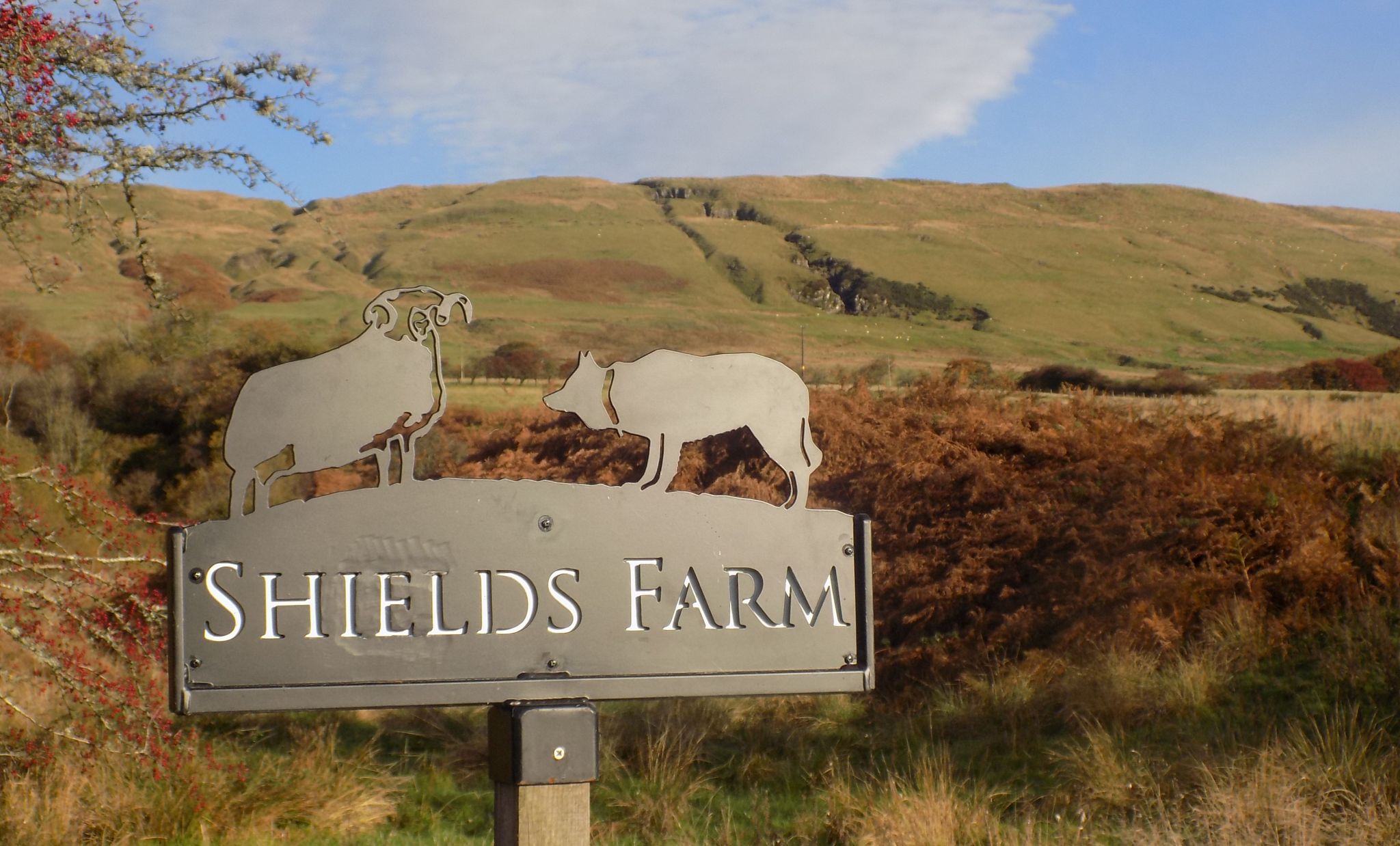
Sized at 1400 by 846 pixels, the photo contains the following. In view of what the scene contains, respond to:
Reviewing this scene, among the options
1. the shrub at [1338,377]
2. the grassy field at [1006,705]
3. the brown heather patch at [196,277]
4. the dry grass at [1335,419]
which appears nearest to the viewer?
the grassy field at [1006,705]

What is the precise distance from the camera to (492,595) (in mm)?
2512

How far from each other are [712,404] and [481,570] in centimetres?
69

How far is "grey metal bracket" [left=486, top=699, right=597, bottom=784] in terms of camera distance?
8.09 feet

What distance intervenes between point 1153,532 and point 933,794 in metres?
3.54

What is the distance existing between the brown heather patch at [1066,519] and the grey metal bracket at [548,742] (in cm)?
523

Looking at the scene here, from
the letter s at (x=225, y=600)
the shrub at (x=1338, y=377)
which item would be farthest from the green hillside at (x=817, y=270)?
the letter s at (x=225, y=600)

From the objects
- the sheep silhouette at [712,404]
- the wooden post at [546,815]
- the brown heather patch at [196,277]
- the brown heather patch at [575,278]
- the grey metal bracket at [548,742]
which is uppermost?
the brown heather patch at [575,278]

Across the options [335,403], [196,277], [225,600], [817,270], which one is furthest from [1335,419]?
[817,270]

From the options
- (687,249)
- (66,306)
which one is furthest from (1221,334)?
(66,306)

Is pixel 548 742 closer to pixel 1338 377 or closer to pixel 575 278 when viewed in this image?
pixel 1338 377

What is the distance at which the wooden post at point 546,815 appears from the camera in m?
2.52

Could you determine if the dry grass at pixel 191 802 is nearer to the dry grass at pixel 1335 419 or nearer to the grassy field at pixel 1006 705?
the grassy field at pixel 1006 705

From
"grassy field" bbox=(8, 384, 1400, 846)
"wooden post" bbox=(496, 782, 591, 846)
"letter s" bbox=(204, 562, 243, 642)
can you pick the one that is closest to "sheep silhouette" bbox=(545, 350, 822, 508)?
"wooden post" bbox=(496, 782, 591, 846)

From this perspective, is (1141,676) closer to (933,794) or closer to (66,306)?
(933,794)
